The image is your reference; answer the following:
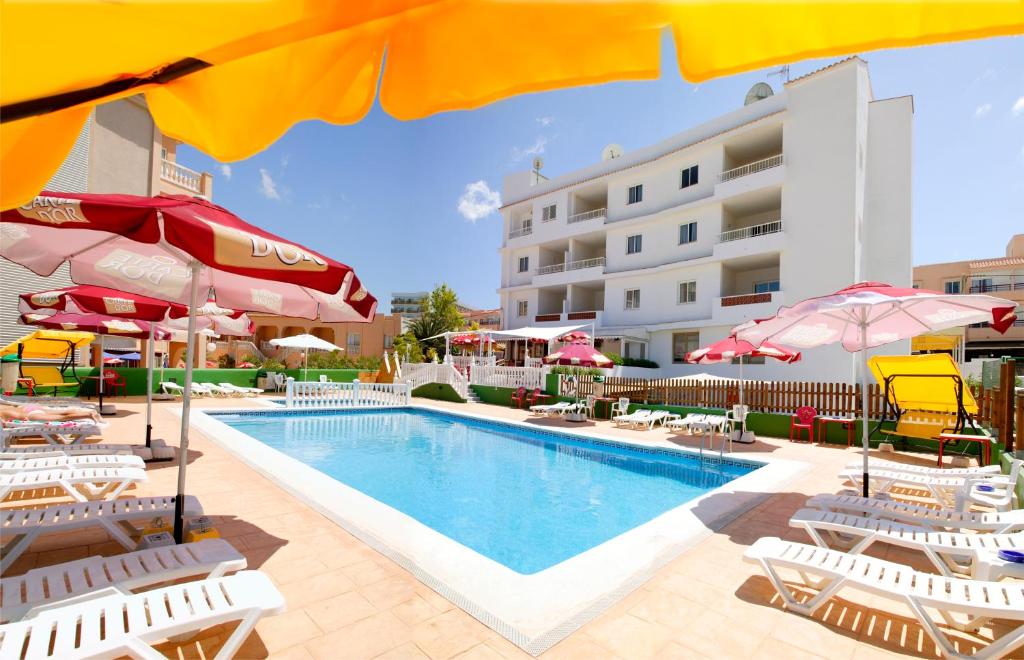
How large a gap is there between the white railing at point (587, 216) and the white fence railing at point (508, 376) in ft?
39.9

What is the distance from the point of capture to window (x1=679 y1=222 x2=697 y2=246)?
2422 centimetres

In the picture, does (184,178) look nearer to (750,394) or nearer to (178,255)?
(178,255)

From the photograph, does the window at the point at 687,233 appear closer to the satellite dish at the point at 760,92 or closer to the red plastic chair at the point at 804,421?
the satellite dish at the point at 760,92

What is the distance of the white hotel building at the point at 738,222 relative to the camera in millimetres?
19547

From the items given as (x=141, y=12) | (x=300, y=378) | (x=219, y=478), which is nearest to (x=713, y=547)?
(x=141, y=12)

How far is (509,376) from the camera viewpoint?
67.8 feet

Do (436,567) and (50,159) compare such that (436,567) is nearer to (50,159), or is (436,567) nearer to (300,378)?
(50,159)

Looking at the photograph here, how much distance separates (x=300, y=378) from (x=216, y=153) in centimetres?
2379

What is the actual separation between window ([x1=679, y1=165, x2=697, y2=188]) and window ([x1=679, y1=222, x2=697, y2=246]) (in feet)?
6.96

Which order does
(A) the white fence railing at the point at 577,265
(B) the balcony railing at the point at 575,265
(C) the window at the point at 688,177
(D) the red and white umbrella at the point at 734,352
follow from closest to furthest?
1. (D) the red and white umbrella at the point at 734,352
2. (C) the window at the point at 688,177
3. (A) the white fence railing at the point at 577,265
4. (B) the balcony railing at the point at 575,265

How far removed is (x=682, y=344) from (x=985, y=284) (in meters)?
35.5

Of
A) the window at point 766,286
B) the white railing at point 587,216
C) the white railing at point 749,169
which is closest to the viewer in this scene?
the white railing at point 749,169

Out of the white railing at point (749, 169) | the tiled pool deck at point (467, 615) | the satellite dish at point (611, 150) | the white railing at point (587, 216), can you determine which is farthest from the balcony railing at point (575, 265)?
the tiled pool deck at point (467, 615)

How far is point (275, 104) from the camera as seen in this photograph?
1929 millimetres
